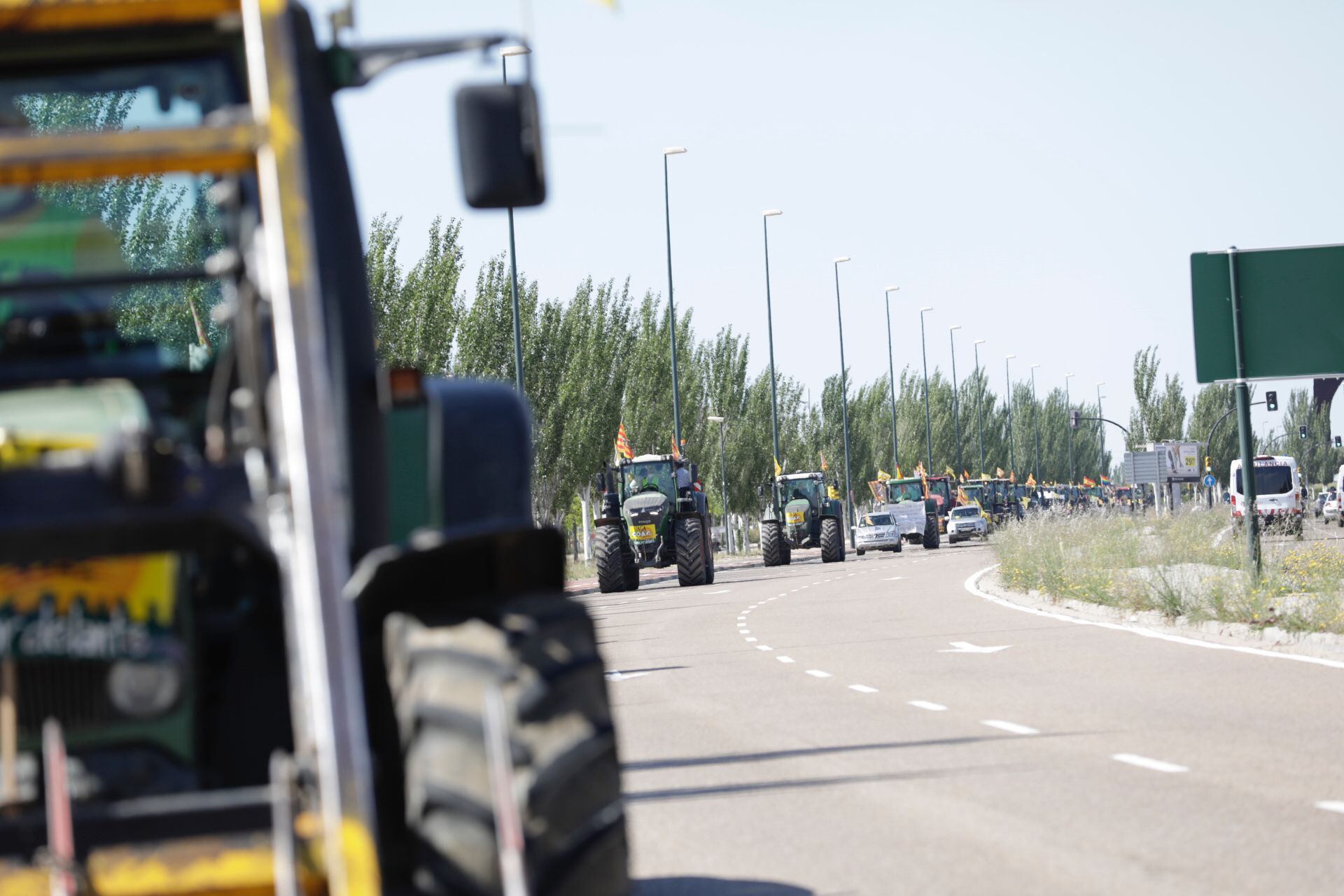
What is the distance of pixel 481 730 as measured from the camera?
3.30 metres

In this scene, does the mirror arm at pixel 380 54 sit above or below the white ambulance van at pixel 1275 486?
above

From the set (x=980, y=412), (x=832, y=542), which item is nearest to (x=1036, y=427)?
(x=980, y=412)

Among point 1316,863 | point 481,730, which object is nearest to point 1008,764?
point 1316,863

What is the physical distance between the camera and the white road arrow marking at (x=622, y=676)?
16.5 metres

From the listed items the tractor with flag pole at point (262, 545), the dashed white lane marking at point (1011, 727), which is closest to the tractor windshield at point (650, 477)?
the dashed white lane marking at point (1011, 727)

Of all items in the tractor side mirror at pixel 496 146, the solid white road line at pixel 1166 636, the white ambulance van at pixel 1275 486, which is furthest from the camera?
the white ambulance van at pixel 1275 486

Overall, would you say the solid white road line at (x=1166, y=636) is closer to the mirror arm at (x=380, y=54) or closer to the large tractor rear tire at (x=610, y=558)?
the large tractor rear tire at (x=610, y=558)

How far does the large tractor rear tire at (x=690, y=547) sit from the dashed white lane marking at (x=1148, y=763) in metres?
29.2

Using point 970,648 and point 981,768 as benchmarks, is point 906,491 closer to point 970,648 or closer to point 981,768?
point 970,648

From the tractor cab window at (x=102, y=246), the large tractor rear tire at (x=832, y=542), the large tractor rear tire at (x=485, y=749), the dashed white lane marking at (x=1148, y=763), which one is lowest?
the large tractor rear tire at (x=832, y=542)

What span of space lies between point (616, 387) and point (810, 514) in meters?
8.23

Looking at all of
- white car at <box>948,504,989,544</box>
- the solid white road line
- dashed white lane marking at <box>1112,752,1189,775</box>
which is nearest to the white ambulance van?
white car at <box>948,504,989,544</box>

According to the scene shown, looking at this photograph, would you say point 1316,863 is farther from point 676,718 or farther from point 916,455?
point 916,455

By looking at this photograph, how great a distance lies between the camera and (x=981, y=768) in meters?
9.63
